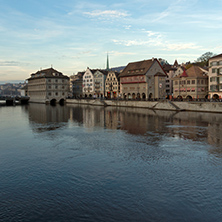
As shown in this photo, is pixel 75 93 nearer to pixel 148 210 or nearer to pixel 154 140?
pixel 154 140

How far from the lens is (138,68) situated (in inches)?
3991

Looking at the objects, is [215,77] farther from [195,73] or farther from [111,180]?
[111,180]

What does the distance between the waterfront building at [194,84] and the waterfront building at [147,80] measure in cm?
1132

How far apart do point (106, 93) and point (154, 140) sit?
101045 millimetres

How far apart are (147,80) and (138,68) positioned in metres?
8.22

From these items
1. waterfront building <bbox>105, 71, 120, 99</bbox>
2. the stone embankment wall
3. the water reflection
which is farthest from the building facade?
the water reflection

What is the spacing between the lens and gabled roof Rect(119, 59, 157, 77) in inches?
3829

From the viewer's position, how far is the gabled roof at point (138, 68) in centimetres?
9725

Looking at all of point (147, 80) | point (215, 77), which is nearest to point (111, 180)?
point (215, 77)

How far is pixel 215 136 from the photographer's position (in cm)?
3328

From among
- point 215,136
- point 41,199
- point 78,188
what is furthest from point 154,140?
point 41,199

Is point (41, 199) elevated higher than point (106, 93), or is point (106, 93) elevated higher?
point (106, 93)

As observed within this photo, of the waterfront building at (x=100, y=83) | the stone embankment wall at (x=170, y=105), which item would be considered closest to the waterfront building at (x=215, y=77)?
the stone embankment wall at (x=170, y=105)

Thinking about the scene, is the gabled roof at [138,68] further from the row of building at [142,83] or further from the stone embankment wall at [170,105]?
the stone embankment wall at [170,105]
